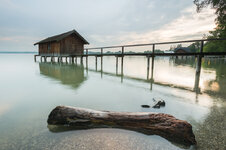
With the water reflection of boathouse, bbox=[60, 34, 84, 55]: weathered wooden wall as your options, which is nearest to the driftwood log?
the water reflection of boathouse

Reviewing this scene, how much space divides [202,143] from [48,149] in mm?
3138

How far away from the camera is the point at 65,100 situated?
5.67 meters

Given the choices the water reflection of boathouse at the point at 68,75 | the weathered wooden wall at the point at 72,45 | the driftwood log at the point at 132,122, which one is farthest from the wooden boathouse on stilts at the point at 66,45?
the driftwood log at the point at 132,122

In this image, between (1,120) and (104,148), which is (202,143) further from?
(1,120)

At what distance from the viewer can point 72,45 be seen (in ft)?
81.6

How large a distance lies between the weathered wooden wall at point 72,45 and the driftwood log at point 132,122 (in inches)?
870

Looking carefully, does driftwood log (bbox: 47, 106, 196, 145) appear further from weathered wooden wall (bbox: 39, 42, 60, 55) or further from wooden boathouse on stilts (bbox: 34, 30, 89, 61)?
weathered wooden wall (bbox: 39, 42, 60, 55)

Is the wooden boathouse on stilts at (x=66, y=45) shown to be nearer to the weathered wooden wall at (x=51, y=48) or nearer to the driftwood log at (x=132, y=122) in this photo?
the weathered wooden wall at (x=51, y=48)

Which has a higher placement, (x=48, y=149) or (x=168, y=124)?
(x=168, y=124)

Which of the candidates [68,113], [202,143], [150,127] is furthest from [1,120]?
[202,143]

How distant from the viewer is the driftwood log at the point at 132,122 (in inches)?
108

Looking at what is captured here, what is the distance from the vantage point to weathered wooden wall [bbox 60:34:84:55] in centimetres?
2356

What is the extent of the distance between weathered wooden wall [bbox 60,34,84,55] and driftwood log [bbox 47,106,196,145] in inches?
870

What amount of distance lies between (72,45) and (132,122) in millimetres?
24181
